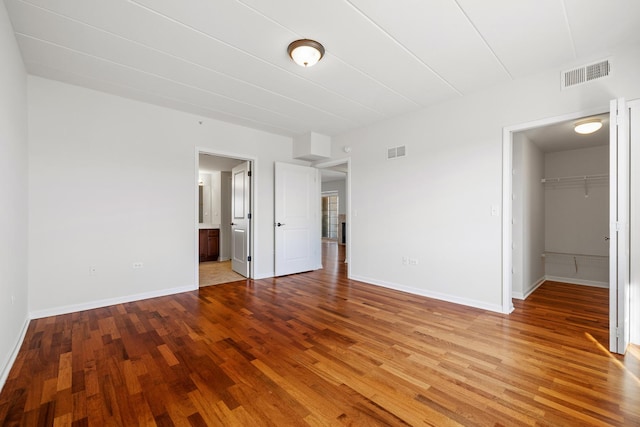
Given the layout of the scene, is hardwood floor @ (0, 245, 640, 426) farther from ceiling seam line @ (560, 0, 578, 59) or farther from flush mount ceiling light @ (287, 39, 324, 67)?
ceiling seam line @ (560, 0, 578, 59)

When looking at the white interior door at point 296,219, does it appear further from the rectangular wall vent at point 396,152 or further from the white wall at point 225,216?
the white wall at point 225,216

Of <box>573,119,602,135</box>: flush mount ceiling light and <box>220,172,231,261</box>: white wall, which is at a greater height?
<box>573,119,602,135</box>: flush mount ceiling light

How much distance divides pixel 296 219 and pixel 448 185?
9.55 ft

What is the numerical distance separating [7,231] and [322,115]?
146 inches

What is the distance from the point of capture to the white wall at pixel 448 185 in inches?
120

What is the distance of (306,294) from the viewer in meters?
4.16

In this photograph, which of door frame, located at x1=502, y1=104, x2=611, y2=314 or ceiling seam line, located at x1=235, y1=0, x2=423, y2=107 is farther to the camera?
door frame, located at x1=502, y1=104, x2=611, y2=314

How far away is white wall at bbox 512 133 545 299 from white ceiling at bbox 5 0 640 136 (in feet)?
4.71

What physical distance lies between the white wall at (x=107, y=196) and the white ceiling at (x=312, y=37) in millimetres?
425

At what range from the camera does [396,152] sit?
4434mm

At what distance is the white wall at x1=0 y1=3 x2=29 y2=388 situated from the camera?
2.04 meters

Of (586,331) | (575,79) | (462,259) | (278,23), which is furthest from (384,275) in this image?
(278,23)

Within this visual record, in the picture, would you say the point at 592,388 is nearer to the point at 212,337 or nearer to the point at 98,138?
the point at 212,337

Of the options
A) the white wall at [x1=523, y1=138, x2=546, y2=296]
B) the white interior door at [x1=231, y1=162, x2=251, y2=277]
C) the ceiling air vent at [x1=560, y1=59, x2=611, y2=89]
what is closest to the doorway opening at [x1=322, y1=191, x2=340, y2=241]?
the white interior door at [x1=231, y1=162, x2=251, y2=277]
